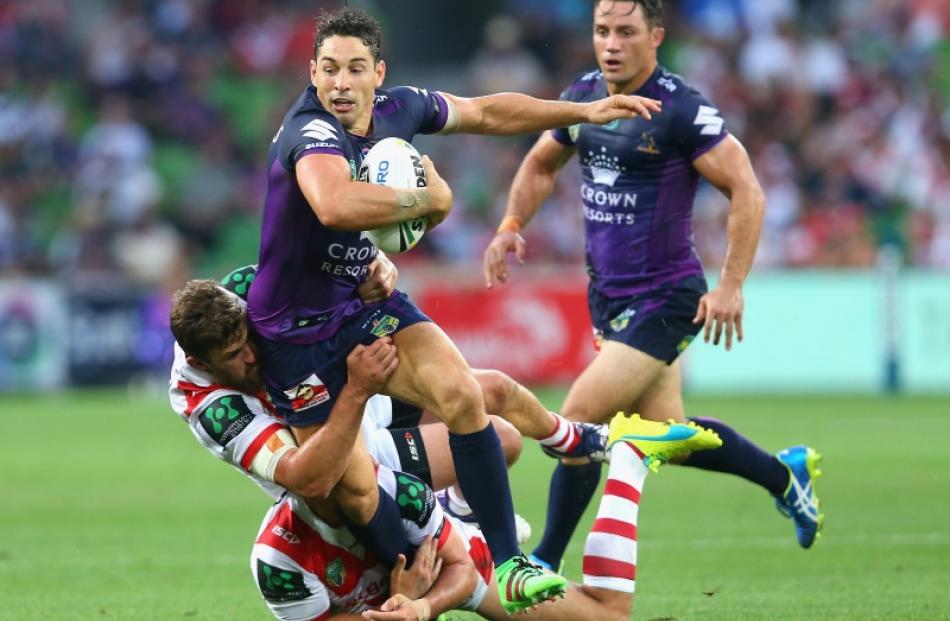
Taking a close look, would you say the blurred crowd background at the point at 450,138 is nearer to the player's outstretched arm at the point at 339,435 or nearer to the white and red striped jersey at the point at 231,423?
the player's outstretched arm at the point at 339,435

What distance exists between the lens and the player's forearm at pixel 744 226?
729 centimetres

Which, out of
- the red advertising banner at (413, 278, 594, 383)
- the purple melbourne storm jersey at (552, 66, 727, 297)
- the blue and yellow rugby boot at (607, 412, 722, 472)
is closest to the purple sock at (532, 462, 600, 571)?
the purple melbourne storm jersey at (552, 66, 727, 297)

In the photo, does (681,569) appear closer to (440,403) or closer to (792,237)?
(440,403)

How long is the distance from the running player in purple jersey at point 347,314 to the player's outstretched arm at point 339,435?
0.40 ft

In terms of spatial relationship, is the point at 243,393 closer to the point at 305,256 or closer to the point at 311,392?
the point at 311,392

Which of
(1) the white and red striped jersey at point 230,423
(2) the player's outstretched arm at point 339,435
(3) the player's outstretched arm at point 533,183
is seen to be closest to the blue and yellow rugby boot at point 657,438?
(2) the player's outstretched arm at point 339,435

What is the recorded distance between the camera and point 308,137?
582cm

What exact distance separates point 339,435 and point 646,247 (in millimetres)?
2378

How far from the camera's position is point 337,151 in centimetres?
577

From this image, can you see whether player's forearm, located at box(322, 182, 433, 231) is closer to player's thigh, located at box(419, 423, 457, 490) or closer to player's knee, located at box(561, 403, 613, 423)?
player's thigh, located at box(419, 423, 457, 490)

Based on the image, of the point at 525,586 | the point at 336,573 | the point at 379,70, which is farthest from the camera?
the point at 379,70

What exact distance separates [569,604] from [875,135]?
14877 mm

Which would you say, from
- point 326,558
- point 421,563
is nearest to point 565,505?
point 421,563

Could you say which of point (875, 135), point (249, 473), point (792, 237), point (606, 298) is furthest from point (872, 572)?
point (875, 135)
